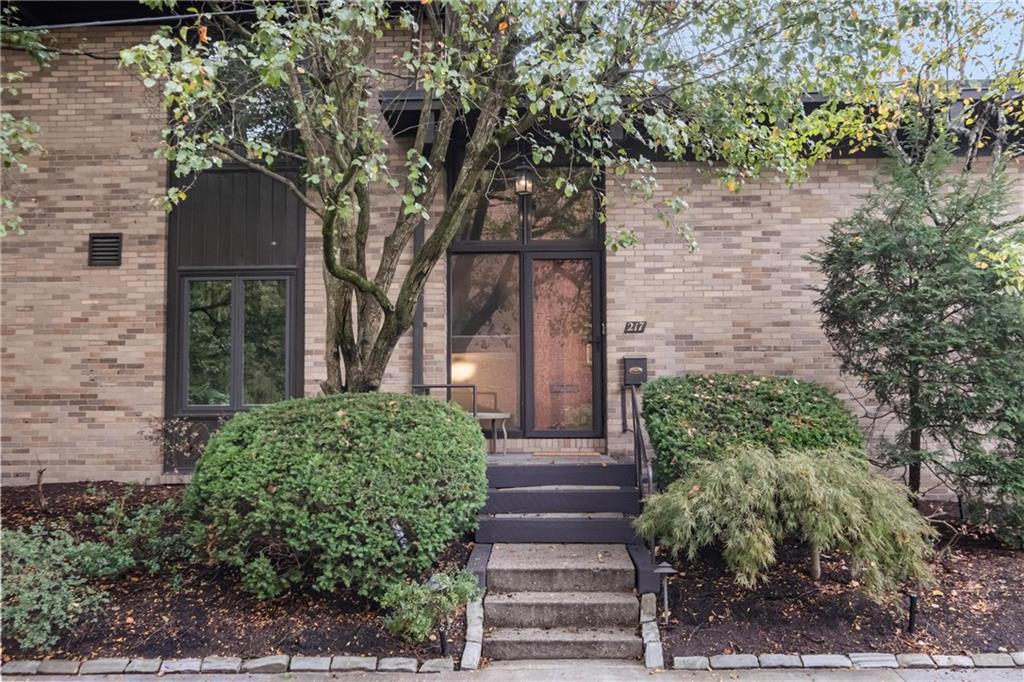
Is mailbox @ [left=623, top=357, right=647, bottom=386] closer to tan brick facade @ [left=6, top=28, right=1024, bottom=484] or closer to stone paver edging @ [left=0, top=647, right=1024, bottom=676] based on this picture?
tan brick facade @ [left=6, top=28, right=1024, bottom=484]

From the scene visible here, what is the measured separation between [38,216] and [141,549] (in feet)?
15.1

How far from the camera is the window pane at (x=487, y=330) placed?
7.59 m

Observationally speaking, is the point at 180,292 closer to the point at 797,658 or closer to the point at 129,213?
the point at 129,213

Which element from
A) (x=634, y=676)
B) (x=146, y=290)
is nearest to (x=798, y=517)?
(x=634, y=676)

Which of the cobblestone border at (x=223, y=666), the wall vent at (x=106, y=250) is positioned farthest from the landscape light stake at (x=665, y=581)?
the wall vent at (x=106, y=250)

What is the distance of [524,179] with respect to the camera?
24.3 feet

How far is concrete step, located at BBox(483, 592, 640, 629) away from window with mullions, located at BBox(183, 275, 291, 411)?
4.03 meters

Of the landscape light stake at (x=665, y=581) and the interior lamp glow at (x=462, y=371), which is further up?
the interior lamp glow at (x=462, y=371)

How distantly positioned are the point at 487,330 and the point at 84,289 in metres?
4.53

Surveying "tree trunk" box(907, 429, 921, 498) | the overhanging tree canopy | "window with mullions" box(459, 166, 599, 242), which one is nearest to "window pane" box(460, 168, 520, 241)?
"window with mullions" box(459, 166, 599, 242)

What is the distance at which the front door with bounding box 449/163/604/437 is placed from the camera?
755 centimetres

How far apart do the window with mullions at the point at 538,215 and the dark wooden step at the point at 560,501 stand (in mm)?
3073

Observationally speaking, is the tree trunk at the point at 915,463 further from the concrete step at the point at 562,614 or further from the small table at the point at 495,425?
the small table at the point at 495,425

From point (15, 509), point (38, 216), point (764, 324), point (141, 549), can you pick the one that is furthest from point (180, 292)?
point (764, 324)
